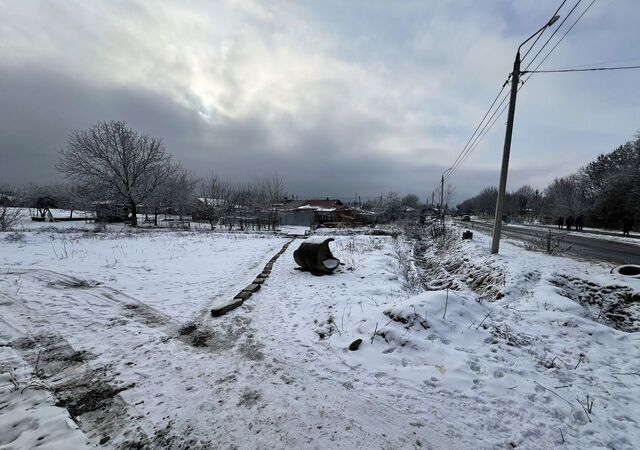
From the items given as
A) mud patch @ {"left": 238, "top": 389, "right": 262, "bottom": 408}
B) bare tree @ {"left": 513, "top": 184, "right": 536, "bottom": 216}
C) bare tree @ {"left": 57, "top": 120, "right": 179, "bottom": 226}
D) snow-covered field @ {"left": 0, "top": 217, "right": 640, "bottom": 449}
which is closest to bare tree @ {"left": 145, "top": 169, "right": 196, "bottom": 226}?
bare tree @ {"left": 57, "top": 120, "right": 179, "bottom": 226}

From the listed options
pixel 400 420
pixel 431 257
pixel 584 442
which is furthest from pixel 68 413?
pixel 431 257

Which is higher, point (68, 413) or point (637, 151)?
point (637, 151)

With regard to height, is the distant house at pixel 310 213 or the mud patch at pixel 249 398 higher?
the distant house at pixel 310 213

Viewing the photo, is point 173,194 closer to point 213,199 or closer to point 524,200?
point 213,199

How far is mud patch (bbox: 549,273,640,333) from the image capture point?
596cm

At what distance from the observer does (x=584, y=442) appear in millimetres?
2459

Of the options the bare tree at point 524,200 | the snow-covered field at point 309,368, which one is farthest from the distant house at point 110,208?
the bare tree at point 524,200

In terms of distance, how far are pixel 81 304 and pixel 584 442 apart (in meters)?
7.62

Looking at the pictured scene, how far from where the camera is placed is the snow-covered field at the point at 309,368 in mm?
2469

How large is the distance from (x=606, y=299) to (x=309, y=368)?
8.13 meters

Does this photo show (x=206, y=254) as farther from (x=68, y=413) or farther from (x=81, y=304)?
(x=68, y=413)

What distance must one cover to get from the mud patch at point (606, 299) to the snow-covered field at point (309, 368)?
0.14 feet

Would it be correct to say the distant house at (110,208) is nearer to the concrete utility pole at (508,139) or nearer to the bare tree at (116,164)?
the bare tree at (116,164)

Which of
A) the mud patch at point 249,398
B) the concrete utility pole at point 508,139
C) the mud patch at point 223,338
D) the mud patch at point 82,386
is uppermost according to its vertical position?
the concrete utility pole at point 508,139
